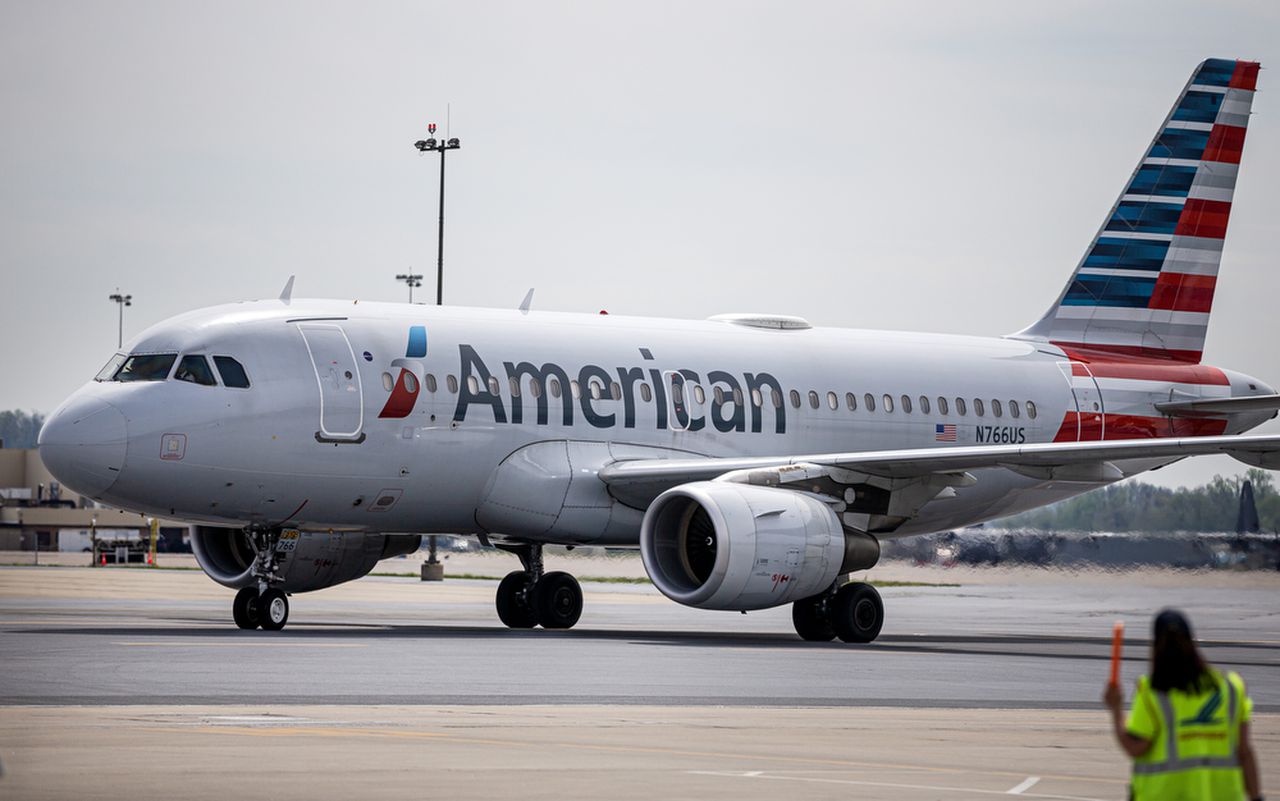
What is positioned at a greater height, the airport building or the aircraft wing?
the aircraft wing

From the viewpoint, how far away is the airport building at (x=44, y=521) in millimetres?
103375

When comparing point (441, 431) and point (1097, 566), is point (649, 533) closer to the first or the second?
point (441, 431)

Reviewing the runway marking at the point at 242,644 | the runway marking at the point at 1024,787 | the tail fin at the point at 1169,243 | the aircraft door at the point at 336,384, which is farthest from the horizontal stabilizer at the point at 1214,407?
the runway marking at the point at 1024,787

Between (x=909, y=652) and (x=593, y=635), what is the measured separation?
443 cm

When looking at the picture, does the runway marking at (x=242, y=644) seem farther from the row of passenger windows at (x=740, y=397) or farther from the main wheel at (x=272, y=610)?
the row of passenger windows at (x=740, y=397)

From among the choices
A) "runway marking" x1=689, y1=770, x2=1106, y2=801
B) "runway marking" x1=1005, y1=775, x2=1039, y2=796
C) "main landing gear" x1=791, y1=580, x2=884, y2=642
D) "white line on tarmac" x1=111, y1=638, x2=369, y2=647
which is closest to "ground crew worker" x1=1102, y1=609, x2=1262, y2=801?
"runway marking" x1=689, y1=770, x2=1106, y2=801

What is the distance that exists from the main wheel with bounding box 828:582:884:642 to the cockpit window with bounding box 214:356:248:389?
803 centimetres

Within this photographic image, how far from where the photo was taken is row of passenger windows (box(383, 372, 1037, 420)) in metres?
26.2

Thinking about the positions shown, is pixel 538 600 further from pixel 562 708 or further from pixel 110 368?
pixel 562 708

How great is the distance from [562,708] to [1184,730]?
838 cm

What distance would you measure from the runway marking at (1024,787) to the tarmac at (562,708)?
0.02 meters

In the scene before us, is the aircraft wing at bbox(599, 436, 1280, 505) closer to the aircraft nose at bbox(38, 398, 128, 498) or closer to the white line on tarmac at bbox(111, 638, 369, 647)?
the white line on tarmac at bbox(111, 638, 369, 647)

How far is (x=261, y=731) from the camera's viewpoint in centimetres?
1281

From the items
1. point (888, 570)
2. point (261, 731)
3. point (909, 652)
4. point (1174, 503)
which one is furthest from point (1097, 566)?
point (261, 731)
